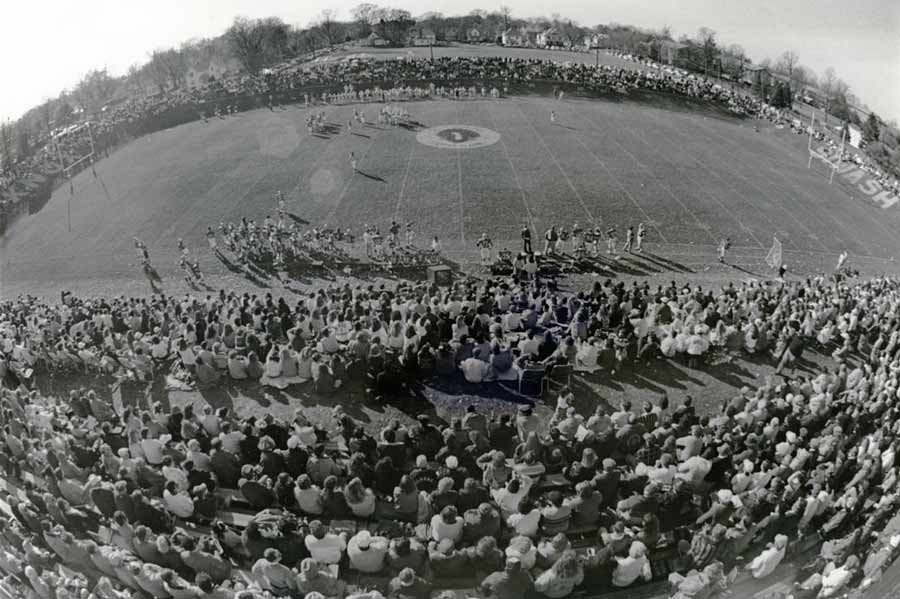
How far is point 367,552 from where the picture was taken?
12.7 meters

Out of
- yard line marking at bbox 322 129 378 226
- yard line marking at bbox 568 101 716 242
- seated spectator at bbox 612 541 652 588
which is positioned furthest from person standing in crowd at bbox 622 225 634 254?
seated spectator at bbox 612 541 652 588

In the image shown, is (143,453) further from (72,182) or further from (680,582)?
(72,182)

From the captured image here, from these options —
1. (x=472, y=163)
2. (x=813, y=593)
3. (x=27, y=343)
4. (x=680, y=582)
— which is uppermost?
(x=472, y=163)

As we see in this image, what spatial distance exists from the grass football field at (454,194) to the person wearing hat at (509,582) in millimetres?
22986

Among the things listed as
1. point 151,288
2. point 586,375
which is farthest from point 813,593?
point 151,288

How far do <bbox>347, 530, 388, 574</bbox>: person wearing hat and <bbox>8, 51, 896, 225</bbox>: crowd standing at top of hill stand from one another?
54.4 m

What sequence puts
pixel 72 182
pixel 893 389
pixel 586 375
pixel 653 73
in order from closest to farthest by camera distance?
1. pixel 893 389
2. pixel 586 375
3. pixel 72 182
4. pixel 653 73

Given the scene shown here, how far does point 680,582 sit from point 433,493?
5.08 meters

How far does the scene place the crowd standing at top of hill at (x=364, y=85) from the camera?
63.0 m

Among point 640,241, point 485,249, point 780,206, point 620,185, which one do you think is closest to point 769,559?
point 485,249

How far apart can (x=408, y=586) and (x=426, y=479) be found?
2.95 meters

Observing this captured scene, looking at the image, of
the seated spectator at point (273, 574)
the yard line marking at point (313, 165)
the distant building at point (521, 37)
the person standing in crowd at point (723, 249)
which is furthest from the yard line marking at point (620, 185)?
the distant building at point (521, 37)

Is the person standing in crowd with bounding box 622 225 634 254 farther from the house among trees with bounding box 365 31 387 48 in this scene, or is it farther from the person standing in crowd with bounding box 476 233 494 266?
the house among trees with bounding box 365 31 387 48

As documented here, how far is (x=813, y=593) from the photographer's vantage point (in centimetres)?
1321
